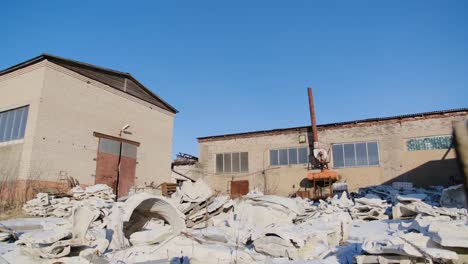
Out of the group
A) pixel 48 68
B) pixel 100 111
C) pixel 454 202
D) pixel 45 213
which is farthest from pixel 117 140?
pixel 454 202

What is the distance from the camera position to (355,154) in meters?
18.8

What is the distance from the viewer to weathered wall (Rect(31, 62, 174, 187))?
1416 centimetres

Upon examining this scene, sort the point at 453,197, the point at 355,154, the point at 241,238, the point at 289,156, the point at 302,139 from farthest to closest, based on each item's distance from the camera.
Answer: the point at 289,156 < the point at 302,139 < the point at 355,154 < the point at 453,197 < the point at 241,238

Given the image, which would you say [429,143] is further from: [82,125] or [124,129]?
[82,125]

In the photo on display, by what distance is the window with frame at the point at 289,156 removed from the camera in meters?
20.1

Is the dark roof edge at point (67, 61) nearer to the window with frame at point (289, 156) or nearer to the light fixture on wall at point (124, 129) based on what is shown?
the light fixture on wall at point (124, 129)

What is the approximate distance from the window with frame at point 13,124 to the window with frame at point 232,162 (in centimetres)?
1197

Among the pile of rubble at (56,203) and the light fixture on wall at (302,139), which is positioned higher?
the light fixture on wall at (302,139)

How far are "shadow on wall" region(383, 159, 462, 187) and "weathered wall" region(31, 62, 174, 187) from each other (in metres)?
14.2

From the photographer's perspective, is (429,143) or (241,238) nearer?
(241,238)

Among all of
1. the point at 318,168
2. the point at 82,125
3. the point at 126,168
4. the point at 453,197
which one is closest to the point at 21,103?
the point at 82,125

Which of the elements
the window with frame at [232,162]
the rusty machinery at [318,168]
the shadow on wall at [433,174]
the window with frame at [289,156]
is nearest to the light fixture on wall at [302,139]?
the window with frame at [289,156]

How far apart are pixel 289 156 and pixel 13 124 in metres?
14.8

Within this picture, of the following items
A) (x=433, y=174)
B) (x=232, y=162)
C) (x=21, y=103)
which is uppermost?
(x=21, y=103)
